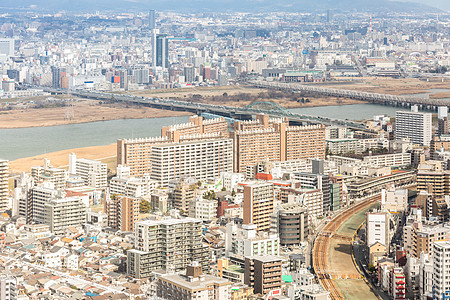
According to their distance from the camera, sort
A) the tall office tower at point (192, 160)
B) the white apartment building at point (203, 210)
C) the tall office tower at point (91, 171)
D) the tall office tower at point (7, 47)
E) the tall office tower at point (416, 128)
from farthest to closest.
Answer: the tall office tower at point (7, 47) < the tall office tower at point (416, 128) < the tall office tower at point (192, 160) < the tall office tower at point (91, 171) < the white apartment building at point (203, 210)

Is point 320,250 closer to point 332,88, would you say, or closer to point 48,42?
point 332,88

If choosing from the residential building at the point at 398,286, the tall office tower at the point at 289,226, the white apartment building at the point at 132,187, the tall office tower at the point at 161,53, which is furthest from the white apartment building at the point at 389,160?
the tall office tower at the point at 161,53

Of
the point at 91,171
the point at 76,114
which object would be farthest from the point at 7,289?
the point at 76,114

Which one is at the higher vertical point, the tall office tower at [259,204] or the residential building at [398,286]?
the tall office tower at [259,204]

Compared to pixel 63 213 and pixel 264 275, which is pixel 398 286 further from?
pixel 63 213

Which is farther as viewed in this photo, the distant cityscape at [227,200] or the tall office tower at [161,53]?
the tall office tower at [161,53]

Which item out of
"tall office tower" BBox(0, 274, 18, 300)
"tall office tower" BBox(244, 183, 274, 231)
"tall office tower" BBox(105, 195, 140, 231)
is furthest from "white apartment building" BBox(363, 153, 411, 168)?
"tall office tower" BBox(0, 274, 18, 300)

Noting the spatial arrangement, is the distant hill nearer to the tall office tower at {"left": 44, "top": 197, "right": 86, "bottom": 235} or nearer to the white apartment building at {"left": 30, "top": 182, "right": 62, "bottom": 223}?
the white apartment building at {"left": 30, "top": 182, "right": 62, "bottom": 223}

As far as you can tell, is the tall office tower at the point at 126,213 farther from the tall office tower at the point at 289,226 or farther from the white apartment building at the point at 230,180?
the white apartment building at the point at 230,180

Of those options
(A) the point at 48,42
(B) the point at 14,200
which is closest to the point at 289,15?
(A) the point at 48,42
